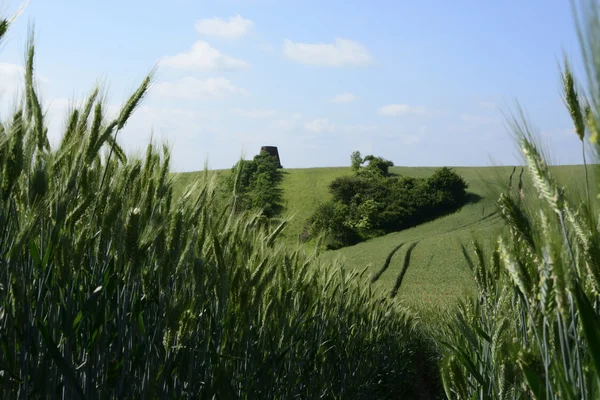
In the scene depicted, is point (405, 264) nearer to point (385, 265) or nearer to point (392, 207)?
point (385, 265)

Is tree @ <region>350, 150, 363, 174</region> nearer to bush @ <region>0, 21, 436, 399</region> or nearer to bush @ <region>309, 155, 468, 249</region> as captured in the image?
bush @ <region>309, 155, 468, 249</region>

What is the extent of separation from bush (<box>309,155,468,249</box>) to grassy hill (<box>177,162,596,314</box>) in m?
1.80

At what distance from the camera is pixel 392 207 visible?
57.4 metres

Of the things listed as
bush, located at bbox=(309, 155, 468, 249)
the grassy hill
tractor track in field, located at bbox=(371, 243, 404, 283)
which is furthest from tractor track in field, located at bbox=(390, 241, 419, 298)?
bush, located at bbox=(309, 155, 468, 249)

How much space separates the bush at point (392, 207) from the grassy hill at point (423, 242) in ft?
5.92

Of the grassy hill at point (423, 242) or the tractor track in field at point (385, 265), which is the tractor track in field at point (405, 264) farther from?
the tractor track in field at point (385, 265)

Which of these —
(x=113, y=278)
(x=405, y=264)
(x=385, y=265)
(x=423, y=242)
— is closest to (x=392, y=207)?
(x=423, y=242)

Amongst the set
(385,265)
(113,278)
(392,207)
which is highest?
(113,278)

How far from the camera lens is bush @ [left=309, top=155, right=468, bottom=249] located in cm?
5550

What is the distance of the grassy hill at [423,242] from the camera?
6.59ft

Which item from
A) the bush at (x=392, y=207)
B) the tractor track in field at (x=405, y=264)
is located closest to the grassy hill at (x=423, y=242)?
the tractor track in field at (x=405, y=264)

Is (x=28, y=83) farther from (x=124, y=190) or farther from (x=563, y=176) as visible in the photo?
(x=563, y=176)

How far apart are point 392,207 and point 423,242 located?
16.4 meters

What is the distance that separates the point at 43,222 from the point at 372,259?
3754cm
